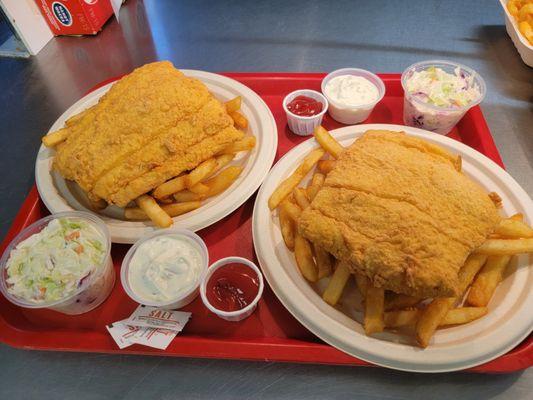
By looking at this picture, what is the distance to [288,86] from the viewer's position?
3.18 metres

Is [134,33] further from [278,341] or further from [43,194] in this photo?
[278,341]

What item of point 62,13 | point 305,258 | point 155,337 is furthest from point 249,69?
point 155,337

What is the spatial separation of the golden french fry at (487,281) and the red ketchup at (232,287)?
3.55 ft

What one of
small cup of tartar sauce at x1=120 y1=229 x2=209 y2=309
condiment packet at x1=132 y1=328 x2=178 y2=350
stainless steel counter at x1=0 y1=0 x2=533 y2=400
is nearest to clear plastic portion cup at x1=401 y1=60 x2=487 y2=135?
stainless steel counter at x1=0 y1=0 x2=533 y2=400

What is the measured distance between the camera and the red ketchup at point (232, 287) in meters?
1.93

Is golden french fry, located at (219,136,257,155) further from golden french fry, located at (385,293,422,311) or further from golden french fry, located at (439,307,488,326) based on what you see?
golden french fry, located at (439,307,488,326)

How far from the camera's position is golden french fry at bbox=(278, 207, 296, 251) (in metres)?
2.08

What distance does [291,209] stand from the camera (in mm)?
2109

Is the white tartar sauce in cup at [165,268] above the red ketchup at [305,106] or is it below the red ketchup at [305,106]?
above

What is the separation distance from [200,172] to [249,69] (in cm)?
194

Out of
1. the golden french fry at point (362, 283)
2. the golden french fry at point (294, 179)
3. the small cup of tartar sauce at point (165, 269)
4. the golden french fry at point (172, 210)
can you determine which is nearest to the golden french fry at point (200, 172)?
the golden french fry at point (172, 210)

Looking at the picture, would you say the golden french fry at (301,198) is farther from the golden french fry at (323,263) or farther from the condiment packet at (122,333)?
the condiment packet at (122,333)

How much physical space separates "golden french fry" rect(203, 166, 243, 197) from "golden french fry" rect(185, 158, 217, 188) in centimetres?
7

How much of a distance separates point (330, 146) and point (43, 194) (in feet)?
6.10
